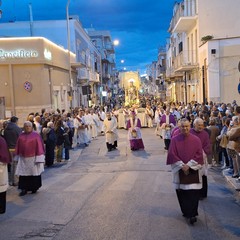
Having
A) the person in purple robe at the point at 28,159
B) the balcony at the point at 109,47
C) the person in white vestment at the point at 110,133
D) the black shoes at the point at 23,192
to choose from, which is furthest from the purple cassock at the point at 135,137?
the balcony at the point at 109,47

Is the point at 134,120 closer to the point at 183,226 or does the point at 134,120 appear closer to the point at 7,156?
the point at 7,156

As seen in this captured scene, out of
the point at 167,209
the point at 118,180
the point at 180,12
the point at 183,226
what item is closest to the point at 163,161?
the point at 118,180

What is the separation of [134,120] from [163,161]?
13.8 feet

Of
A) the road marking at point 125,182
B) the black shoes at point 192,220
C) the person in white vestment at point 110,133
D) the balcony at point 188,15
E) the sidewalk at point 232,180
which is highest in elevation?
the balcony at point 188,15

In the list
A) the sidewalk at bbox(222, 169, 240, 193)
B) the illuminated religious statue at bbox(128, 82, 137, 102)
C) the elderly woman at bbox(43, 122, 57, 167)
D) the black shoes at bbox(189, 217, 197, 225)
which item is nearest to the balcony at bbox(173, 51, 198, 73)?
the illuminated religious statue at bbox(128, 82, 137, 102)

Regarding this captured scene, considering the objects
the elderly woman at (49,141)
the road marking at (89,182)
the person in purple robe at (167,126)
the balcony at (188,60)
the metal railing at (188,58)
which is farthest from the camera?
the metal railing at (188,58)

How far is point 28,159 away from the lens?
10781 millimetres

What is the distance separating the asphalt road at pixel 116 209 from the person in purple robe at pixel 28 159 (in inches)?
11.4

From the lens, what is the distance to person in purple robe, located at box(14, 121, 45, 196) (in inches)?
423

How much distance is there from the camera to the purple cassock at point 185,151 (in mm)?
7945

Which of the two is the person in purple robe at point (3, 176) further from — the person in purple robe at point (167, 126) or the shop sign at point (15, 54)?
the shop sign at point (15, 54)

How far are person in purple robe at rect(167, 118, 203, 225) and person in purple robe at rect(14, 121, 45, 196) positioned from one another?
3937mm

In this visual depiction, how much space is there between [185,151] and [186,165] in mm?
260

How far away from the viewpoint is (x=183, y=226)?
7.53 m
